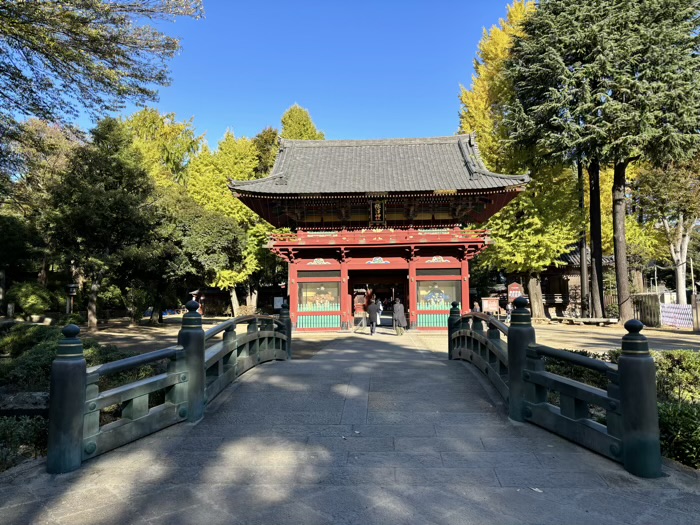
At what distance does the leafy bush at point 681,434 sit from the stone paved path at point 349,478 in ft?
1.06

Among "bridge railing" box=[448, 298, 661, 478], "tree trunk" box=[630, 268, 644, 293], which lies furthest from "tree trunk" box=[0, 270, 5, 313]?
"tree trunk" box=[630, 268, 644, 293]

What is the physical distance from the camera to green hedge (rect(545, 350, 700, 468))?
361 cm

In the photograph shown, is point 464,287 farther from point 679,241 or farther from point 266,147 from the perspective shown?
point 266,147

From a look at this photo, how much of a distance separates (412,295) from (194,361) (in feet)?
52.9

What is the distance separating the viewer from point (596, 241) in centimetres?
2170

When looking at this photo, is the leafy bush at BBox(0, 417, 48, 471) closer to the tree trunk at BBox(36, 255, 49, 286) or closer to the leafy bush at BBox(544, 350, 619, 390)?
the leafy bush at BBox(544, 350, 619, 390)

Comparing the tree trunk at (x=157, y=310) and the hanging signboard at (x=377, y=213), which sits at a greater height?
the hanging signboard at (x=377, y=213)

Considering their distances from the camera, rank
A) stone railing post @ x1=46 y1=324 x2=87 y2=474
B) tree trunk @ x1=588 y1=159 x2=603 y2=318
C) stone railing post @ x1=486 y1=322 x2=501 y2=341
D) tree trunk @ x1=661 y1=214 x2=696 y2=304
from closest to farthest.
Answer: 1. stone railing post @ x1=46 y1=324 x2=87 y2=474
2. stone railing post @ x1=486 y1=322 x2=501 y2=341
3. tree trunk @ x1=588 y1=159 x2=603 y2=318
4. tree trunk @ x1=661 y1=214 x2=696 y2=304

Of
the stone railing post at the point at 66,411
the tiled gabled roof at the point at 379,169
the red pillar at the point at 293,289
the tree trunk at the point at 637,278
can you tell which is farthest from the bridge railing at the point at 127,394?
the tree trunk at the point at 637,278

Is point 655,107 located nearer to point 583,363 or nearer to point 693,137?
point 693,137

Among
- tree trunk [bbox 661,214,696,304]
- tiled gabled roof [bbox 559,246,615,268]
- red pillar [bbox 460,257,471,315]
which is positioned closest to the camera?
red pillar [bbox 460,257,471,315]

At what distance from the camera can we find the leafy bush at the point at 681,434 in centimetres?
354

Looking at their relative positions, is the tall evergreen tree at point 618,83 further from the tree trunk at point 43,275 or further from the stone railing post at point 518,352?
the tree trunk at point 43,275

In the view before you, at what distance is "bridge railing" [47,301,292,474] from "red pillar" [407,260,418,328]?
14.6m
